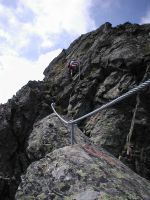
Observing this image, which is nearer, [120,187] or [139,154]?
[120,187]

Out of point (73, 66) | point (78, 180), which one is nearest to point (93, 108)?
point (73, 66)

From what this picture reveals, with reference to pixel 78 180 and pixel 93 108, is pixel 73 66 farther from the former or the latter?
pixel 78 180

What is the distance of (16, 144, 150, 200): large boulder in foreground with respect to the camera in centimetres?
720

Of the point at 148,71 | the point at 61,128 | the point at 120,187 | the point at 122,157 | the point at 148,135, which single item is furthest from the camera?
the point at 148,71

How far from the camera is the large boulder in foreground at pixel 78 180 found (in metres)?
7.20

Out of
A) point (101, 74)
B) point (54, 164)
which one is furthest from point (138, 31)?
point (54, 164)

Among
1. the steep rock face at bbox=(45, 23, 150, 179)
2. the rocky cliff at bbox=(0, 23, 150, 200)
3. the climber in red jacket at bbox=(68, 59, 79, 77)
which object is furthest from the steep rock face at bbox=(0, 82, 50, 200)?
the climber in red jacket at bbox=(68, 59, 79, 77)

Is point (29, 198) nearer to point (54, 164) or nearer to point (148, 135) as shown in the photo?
point (54, 164)

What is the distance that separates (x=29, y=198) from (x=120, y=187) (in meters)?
2.40

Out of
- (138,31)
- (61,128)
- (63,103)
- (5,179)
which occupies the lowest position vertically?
(5,179)

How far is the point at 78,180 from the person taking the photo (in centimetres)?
760

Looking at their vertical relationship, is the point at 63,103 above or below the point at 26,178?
above

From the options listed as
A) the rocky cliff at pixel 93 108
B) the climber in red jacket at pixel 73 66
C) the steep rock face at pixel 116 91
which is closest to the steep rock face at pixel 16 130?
the rocky cliff at pixel 93 108

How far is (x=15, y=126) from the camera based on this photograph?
34.8m
